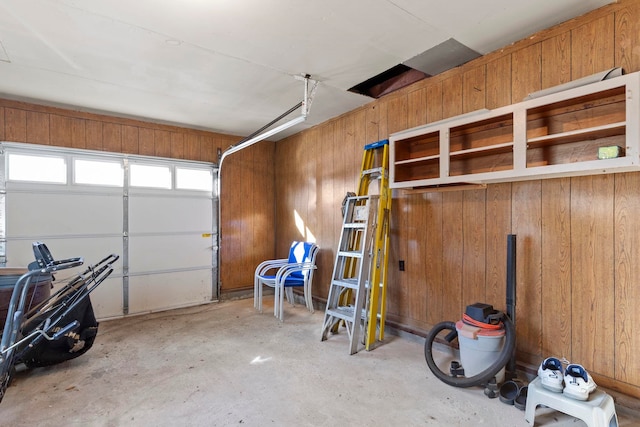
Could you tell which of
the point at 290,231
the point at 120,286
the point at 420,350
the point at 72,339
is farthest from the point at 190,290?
the point at 420,350

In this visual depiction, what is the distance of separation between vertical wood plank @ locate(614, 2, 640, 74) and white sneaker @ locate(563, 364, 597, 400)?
5.98 feet

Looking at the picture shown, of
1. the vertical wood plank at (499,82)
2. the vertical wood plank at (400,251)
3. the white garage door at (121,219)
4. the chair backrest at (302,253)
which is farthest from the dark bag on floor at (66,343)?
the vertical wood plank at (499,82)

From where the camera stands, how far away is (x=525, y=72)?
2412mm

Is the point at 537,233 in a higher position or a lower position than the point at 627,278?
higher

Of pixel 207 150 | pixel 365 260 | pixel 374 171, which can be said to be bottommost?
pixel 365 260

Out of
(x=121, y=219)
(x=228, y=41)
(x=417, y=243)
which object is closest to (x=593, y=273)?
(x=417, y=243)

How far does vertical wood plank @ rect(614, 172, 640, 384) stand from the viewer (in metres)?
1.97

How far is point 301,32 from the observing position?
7.66 ft

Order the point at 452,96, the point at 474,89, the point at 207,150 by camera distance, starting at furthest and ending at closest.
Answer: the point at 207,150, the point at 452,96, the point at 474,89

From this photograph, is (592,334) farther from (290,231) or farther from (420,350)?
(290,231)

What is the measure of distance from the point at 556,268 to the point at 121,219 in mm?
4634

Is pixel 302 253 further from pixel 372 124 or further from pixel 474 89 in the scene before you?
pixel 474 89

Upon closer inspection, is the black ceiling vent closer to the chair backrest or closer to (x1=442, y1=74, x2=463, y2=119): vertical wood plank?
(x1=442, y1=74, x2=463, y2=119): vertical wood plank

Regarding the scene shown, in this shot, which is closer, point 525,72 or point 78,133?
point 525,72
